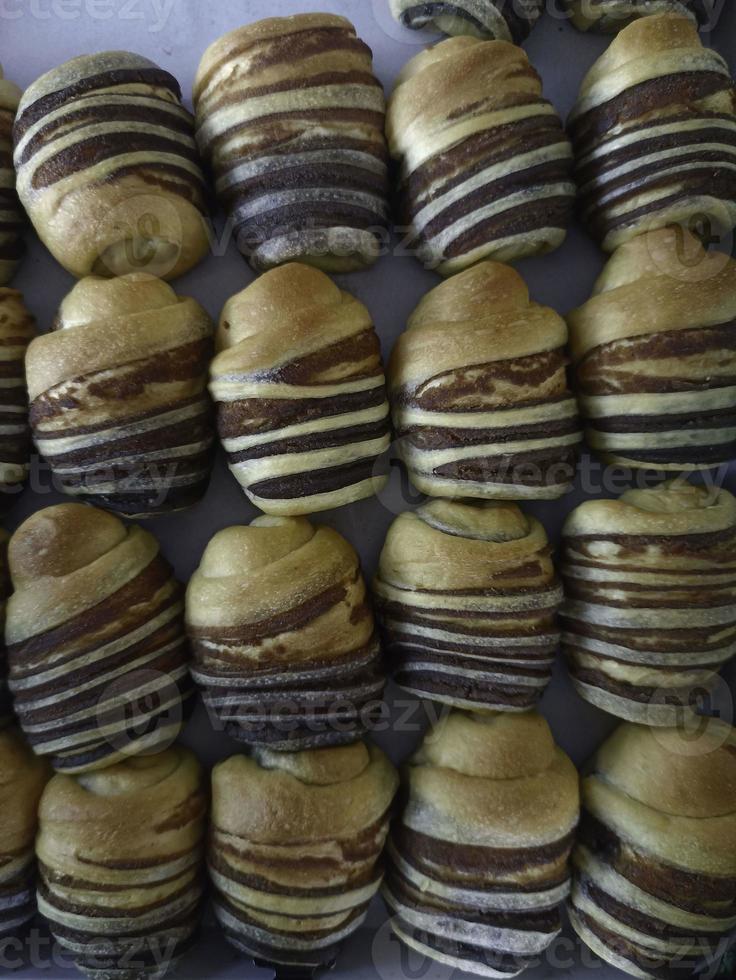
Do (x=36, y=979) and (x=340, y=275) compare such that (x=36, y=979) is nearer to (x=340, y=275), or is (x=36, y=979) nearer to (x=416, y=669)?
(x=416, y=669)

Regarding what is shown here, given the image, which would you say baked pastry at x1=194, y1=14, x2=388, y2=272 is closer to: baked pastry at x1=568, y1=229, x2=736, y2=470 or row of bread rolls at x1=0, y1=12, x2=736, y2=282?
row of bread rolls at x1=0, y1=12, x2=736, y2=282

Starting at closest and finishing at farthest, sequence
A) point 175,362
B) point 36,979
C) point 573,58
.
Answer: point 175,362
point 36,979
point 573,58

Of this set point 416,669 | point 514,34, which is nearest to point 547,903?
point 416,669

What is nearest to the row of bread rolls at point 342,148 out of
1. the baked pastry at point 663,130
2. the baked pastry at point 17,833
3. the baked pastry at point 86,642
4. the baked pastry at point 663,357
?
the baked pastry at point 663,130

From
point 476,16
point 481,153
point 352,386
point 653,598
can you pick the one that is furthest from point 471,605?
point 476,16

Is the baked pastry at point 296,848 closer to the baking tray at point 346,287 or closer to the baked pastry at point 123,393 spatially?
the baking tray at point 346,287

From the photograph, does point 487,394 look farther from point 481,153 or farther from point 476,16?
point 476,16
